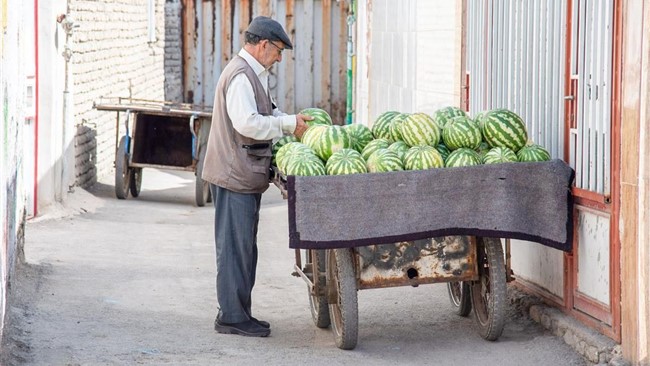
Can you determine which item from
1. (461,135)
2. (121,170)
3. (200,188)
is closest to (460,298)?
(461,135)

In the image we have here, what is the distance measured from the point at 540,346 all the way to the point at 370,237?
1.26m

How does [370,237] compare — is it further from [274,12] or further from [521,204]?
[274,12]

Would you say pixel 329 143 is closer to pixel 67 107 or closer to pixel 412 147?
pixel 412 147

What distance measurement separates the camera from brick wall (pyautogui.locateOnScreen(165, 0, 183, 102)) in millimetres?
23547

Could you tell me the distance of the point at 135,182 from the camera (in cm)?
1537

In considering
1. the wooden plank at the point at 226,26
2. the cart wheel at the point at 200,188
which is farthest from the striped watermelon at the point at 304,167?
the wooden plank at the point at 226,26

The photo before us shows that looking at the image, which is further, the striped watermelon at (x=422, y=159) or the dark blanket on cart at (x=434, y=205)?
the striped watermelon at (x=422, y=159)

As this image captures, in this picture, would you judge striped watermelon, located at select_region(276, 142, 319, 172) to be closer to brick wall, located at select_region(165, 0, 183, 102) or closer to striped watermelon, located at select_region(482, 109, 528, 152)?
striped watermelon, located at select_region(482, 109, 528, 152)

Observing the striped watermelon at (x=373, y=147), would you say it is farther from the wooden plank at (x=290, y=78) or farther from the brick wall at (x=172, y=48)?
the brick wall at (x=172, y=48)

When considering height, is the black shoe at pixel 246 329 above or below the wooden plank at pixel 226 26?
below

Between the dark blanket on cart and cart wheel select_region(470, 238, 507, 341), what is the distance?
0.18m

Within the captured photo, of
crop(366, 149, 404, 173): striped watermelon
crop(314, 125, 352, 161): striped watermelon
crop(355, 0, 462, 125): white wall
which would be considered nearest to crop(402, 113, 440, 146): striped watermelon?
crop(366, 149, 404, 173): striped watermelon

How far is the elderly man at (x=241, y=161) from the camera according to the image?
24.1 ft

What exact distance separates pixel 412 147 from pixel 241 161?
111cm
